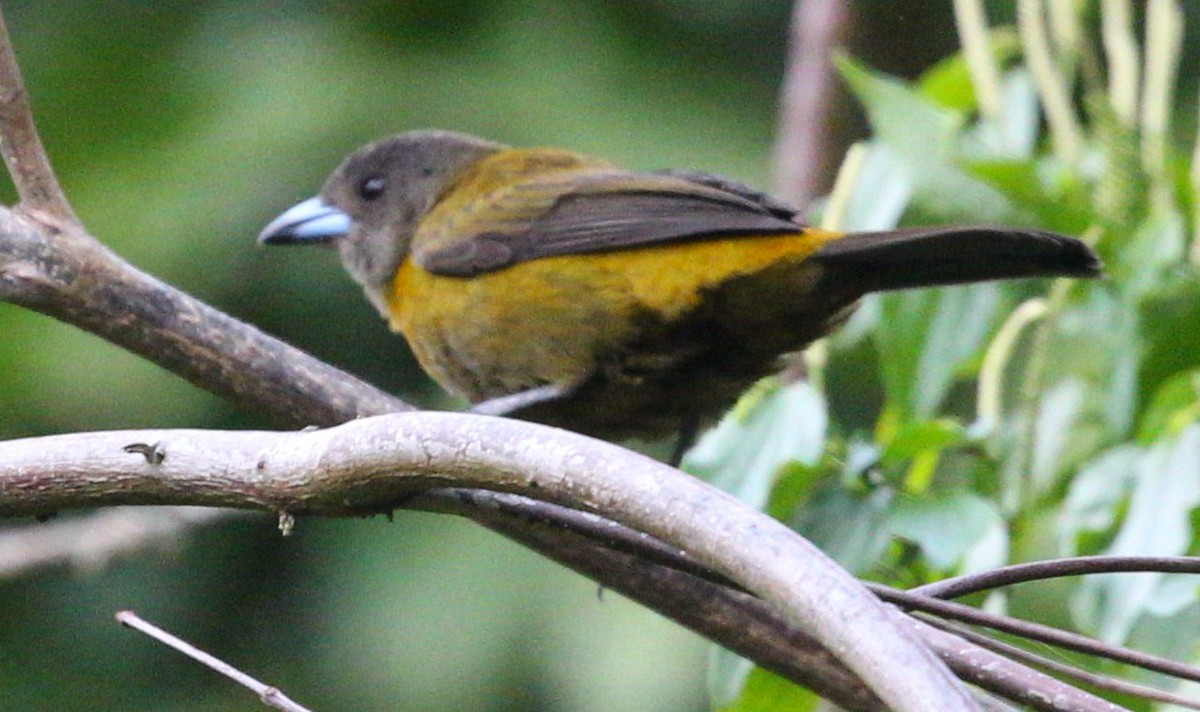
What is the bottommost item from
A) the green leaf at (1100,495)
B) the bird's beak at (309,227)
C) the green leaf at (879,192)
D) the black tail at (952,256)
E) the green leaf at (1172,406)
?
the green leaf at (1100,495)

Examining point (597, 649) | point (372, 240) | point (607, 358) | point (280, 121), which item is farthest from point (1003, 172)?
point (280, 121)

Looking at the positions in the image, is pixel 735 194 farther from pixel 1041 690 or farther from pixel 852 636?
pixel 852 636

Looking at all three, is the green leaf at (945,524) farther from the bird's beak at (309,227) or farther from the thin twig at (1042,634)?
the bird's beak at (309,227)

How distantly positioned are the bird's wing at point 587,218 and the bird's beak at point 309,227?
1.07 ft

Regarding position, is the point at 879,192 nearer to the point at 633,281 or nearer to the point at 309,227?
the point at 633,281

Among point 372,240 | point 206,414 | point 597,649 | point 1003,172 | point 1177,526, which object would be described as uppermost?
point 1003,172

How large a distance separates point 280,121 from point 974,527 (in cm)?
314

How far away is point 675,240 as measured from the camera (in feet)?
10.3

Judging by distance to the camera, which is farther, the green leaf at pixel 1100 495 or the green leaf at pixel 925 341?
the green leaf at pixel 925 341

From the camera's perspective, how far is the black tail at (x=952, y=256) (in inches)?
107

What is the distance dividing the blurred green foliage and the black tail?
58 cm

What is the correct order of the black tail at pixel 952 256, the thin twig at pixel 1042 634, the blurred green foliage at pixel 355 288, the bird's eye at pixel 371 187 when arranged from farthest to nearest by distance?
1. the bird's eye at pixel 371 187
2. the blurred green foliage at pixel 355 288
3. the black tail at pixel 952 256
4. the thin twig at pixel 1042 634

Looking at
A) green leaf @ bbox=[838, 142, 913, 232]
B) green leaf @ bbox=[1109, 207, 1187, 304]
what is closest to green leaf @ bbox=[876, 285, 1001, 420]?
green leaf @ bbox=[838, 142, 913, 232]

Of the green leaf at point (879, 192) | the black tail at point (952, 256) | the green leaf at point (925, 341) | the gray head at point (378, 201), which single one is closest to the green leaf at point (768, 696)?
the black tail at point (952, 256)
